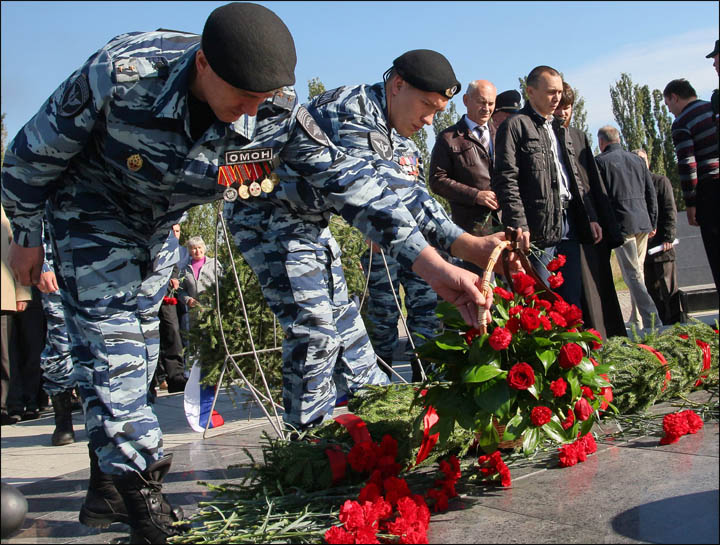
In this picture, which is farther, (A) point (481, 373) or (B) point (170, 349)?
(B) point (170, 349)

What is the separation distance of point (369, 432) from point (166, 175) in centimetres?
135

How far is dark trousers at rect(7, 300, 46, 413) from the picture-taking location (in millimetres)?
6762

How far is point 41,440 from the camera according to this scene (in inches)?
219

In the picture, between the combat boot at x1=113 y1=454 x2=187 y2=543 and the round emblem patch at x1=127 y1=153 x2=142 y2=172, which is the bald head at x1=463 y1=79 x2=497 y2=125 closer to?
the round emblem patch at x1=127 y1=153 x2=142 y2=172

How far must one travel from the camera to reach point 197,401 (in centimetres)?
504

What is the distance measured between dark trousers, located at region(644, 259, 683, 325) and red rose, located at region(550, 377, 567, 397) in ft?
22.0

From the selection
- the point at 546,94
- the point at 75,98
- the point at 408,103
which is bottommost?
the point at 75,98

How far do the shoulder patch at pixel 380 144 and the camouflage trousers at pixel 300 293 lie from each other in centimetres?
48

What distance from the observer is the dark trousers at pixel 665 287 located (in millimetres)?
8688

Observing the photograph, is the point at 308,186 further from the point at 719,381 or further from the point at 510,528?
the point at 719,381

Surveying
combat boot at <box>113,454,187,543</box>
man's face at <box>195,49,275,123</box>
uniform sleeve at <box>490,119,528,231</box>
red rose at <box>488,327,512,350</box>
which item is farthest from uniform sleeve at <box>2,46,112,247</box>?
uniform sleeve at <box>490,119,528,231</box>

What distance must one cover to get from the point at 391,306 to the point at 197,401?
156 cm

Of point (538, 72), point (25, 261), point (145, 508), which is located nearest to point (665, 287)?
point (538, 72)

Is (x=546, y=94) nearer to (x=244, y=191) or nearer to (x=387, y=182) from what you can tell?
(x=387, y=182)
